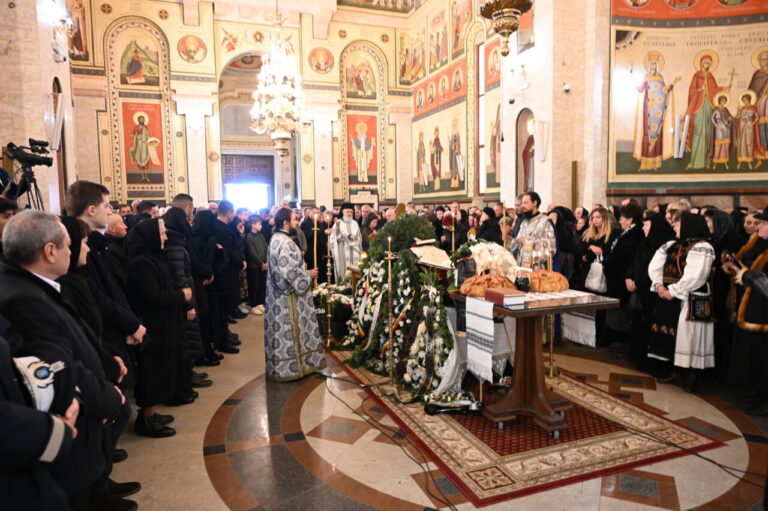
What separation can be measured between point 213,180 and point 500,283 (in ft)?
46.0

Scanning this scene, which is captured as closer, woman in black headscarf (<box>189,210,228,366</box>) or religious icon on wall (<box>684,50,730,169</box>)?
woman in black headscarf (<box>189,210,228,366</box>)

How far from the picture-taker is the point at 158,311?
3768mm

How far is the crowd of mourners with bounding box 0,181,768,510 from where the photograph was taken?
5.24ft

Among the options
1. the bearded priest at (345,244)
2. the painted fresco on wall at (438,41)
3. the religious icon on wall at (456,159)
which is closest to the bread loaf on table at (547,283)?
the bearded priest at (345,244)

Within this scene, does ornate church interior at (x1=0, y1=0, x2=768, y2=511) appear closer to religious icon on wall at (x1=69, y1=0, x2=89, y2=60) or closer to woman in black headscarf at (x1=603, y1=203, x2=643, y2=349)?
woman in black headscarf at (x1=603, y1=203, x2=643, y2=349)

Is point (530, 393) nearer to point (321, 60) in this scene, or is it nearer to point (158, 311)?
point (158, 311)

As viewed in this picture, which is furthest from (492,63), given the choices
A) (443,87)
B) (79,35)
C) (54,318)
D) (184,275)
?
(54,318)

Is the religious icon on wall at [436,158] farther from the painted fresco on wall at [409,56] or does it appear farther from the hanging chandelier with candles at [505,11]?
the hanging chandelier with candles at [505,11]

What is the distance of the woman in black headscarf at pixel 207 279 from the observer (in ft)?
17.3

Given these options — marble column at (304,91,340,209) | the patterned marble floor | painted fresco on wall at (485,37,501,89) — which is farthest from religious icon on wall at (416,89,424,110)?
the patterned marble floor

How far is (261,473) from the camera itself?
318 centimetres

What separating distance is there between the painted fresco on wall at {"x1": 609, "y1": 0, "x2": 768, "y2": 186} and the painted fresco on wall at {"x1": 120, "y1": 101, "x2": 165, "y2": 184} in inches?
501

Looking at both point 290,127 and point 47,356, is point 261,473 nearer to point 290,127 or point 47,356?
point 47,356

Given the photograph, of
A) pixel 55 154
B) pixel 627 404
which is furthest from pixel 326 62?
pixel 627 404
